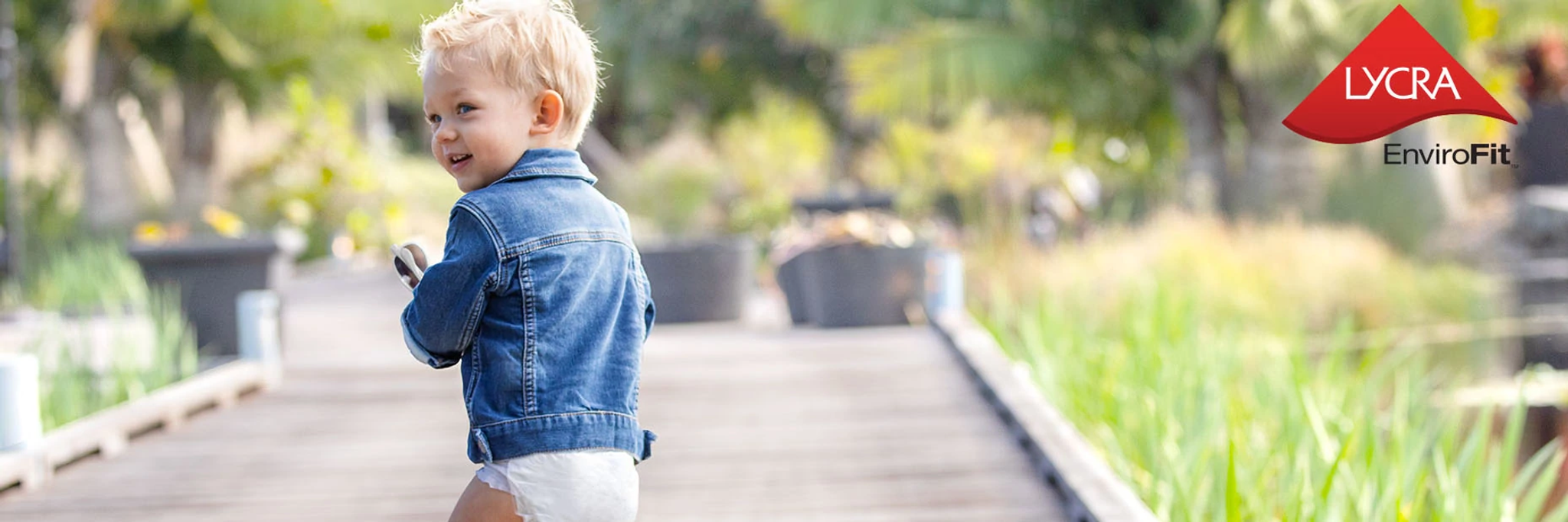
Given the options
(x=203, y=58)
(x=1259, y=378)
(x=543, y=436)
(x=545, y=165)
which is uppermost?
(x=203, y=58)

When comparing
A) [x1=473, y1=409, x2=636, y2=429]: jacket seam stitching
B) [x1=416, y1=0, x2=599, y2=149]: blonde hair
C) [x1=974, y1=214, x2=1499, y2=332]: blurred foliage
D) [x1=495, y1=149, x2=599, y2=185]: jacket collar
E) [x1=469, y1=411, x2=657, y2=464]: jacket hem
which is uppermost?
[x1=416, y1=0, x2=599, y2=149]: blonde hair

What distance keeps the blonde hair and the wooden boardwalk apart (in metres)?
1.96

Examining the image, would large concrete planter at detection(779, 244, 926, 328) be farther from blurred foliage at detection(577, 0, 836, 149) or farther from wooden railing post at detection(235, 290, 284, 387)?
blurred foliage at detection(577, 0, 836, 149)

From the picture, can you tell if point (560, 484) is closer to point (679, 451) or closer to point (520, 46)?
point (520, 46)

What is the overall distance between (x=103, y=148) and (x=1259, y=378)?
38.5 feet

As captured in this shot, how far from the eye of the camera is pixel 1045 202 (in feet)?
39.7

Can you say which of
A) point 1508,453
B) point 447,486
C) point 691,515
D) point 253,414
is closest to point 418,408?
point 253,414

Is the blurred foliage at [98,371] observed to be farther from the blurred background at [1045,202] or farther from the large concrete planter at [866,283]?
the large concrete planter at [866,283]

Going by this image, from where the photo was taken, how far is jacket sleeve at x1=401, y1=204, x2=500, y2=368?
1837 mm

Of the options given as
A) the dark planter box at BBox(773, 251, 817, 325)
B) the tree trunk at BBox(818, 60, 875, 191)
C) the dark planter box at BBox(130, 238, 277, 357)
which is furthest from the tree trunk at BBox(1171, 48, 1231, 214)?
the tree trunk at BBox(818, 60, 875, 191)

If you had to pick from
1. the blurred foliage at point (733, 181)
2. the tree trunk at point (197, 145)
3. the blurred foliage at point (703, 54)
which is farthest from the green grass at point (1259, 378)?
the blurred foliage at point (703, 54)

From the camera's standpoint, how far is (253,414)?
5371 millimetres

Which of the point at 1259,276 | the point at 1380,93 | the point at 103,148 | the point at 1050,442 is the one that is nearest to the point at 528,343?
the point at 1050,442

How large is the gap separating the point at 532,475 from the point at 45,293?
813cm
